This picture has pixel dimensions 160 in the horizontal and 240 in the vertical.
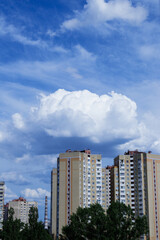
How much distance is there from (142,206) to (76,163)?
2644 centimetres

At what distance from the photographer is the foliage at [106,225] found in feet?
256

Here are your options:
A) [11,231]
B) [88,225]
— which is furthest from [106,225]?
[11,231]

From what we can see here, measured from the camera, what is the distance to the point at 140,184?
129 metres

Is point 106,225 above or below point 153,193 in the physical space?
below

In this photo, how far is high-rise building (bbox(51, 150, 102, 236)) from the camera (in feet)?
410

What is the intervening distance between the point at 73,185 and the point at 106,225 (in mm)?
47807

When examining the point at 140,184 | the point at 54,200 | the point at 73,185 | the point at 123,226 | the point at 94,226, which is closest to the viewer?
the point at 123,226

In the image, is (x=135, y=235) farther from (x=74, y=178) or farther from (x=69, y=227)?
(x=74, y=178)

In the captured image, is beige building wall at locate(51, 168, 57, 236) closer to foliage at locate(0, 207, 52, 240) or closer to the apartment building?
the apartment building

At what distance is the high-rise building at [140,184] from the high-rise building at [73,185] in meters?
7.47

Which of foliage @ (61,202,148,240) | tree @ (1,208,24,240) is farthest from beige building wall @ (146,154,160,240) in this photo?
tree @ (1,208,24,240)

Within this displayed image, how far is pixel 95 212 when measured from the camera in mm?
82750

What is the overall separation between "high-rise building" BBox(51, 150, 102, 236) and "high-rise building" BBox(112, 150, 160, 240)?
7.47m

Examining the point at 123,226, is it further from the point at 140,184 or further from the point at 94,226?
the point at 140,184
